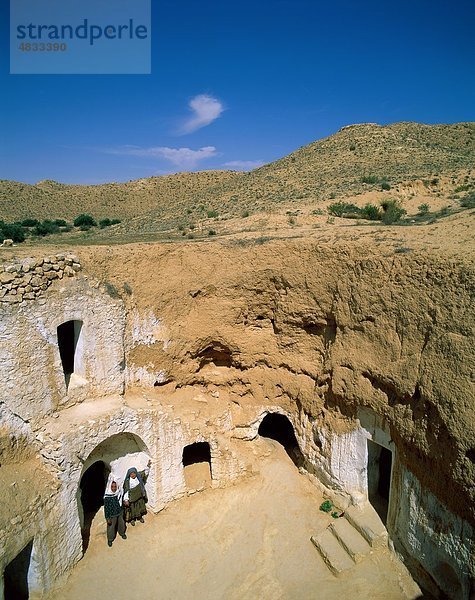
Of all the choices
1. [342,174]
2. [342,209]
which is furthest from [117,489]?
[342,174]

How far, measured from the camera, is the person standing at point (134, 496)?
32.6 feet

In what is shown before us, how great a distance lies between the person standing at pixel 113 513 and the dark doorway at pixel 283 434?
4769 millimetres

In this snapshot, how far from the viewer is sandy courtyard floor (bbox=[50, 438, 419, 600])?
846 cm

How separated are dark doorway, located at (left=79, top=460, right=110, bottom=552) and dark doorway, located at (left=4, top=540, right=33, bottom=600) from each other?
1377 millimetres

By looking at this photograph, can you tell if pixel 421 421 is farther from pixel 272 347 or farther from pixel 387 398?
pixel 272 347

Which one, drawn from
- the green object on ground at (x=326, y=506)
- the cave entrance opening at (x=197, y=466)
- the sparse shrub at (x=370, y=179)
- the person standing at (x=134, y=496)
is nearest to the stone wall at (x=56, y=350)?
the person standing at (x=134, y=496)

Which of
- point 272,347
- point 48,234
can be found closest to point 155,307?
point 272,347

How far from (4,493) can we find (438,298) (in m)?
9.10

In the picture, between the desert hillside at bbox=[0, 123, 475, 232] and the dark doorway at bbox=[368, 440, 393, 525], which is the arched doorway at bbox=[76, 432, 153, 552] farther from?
the desert hillside at bbox=[0, 123, 475, 232]

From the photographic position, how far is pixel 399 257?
862 centimetres

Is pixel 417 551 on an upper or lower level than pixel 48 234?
lower

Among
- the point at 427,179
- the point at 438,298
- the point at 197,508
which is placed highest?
the point at 427,179

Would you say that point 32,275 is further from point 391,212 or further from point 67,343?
point 391,212

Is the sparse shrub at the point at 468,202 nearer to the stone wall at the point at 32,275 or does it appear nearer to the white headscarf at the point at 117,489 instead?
the stone wall at the point at 32,275
